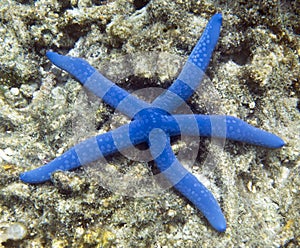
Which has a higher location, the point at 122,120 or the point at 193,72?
the point at 193,72

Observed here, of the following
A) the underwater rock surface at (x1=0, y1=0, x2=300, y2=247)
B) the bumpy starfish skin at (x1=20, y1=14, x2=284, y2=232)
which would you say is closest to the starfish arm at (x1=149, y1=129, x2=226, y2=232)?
the bumpy starfish skin at (x1=20, y1=14, x2=284, y2=232)

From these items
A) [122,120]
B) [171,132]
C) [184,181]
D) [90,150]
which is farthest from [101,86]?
[184,181]

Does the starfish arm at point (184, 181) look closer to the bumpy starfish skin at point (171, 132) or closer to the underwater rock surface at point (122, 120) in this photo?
the bumpy starfish skin at point (171, 132)

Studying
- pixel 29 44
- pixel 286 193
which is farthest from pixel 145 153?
pixel 29 44

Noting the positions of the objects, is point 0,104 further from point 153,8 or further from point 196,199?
point 196,199

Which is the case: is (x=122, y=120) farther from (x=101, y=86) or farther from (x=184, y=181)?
(x=184, y=181)
